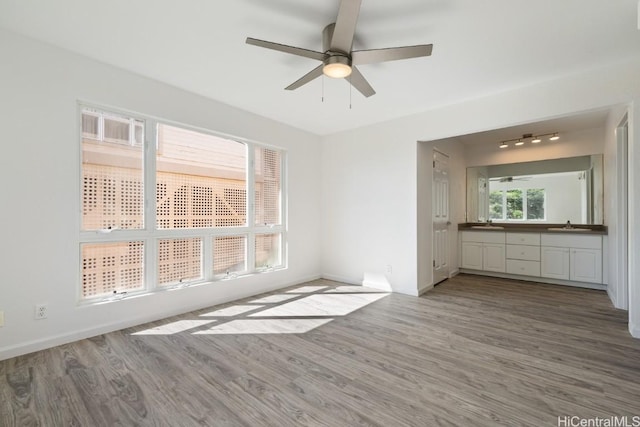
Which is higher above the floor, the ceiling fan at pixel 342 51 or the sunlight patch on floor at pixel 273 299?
the ceiling fan at pixel 342 51

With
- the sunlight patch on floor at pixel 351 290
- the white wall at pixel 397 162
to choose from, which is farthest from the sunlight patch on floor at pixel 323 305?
the white wall at pixel 397 162

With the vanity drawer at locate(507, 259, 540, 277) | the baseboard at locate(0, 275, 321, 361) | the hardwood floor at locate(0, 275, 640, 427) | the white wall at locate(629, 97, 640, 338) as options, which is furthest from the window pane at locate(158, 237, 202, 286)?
the vanity drawer at locate(507, 259, 540, 277)

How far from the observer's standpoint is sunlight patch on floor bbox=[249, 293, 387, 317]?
11.1 ft

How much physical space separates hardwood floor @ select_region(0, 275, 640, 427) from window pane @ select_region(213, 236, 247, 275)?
0.64 meters

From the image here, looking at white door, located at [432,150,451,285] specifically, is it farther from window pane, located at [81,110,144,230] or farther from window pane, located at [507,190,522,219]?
window pane, located at [81,110,144,230]

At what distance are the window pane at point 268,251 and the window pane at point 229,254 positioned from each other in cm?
25

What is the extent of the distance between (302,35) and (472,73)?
1.80 meters

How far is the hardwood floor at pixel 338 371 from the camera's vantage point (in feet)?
5.50

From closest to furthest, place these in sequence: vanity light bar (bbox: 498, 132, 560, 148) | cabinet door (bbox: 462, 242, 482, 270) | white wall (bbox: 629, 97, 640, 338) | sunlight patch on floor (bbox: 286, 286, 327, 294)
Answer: white wall (bbox: 629, 97, 640, 338)
sunlight patch on floor (bbox: 286, 286, 327, 294)
vanity light bar (bbox: 498, 132, 560, 148)
cabinet door (bbox: 462, 242, 482, 270)

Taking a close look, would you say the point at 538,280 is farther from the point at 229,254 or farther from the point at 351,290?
the point at 229,254

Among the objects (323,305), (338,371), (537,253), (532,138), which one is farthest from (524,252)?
(338,371)

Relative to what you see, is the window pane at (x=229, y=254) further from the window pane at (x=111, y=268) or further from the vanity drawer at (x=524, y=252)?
the vanity drawer at (x=524, y=252)

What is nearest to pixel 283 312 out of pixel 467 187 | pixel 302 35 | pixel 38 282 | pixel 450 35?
pixel 38 282

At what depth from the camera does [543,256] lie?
15.8 feet
